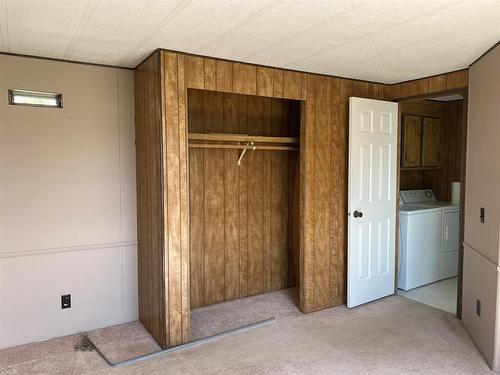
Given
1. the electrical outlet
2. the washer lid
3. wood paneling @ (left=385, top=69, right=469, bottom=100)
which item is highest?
wood paneling @ (left=385, top=69, right=469, bottom=100)

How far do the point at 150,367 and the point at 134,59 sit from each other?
88.4 inches

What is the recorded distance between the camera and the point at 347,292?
151 inches

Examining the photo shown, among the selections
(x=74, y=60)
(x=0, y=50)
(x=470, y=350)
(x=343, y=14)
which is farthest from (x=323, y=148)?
(x=0, y=50)

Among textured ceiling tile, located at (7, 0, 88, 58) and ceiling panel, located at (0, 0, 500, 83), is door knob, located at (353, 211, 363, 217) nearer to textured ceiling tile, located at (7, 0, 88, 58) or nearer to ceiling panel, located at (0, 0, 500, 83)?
ceiling panel, located at (0, 0, 500, 83)

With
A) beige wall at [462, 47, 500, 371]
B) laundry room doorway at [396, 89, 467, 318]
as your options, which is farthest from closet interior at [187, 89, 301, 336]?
beige wall at [462, 47, 500, 371]

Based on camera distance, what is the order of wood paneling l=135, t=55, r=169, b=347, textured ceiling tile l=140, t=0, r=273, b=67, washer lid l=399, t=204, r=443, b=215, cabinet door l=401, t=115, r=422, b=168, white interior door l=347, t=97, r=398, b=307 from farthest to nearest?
cabinet door l=401, t=115, r=422, b=168 < washer lid l=399, t=204, r=443, b=215 < white interior door l=347, t=97, r=398, b=307 < wood paneling l=135, t=55, r=169, b=347 < textured ceiling tile l=140, t=0, r=273, b=67

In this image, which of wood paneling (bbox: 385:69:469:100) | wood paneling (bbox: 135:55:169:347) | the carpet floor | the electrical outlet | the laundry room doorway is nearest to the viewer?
wood paneling (bbox: 135:55:169:347)

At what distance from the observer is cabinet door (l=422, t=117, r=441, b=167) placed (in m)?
5.16

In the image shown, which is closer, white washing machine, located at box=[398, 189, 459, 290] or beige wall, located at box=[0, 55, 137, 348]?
beige wall, located at box=[0, 55, 137, 348]

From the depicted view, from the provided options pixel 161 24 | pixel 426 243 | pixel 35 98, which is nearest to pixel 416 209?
pixel 426 243

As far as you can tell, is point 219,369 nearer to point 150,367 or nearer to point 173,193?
point 150,367

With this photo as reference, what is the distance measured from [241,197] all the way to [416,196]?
2554 mm

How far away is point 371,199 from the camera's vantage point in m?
3.87

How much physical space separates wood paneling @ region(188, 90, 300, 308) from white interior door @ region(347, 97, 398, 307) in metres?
0.73
